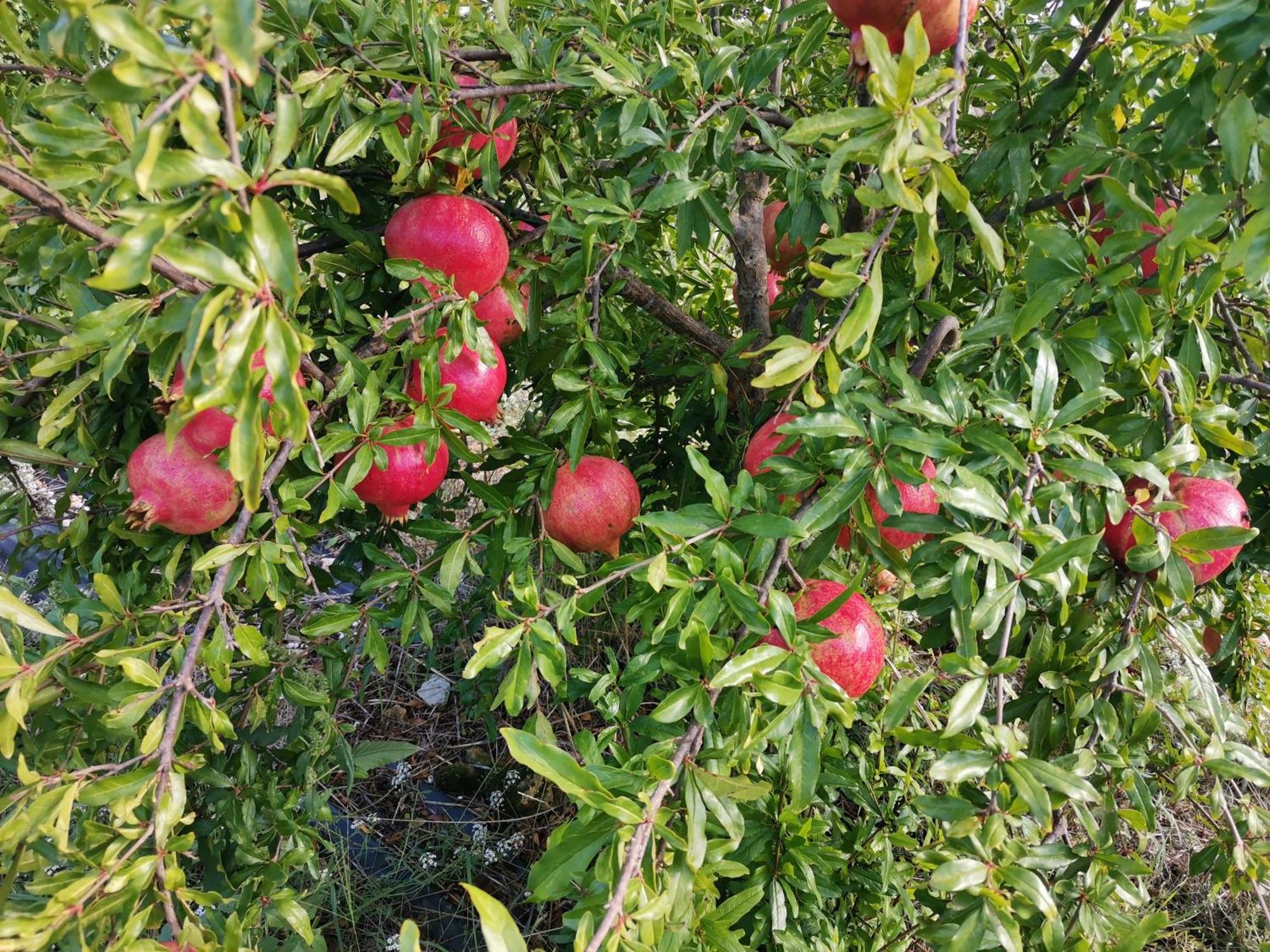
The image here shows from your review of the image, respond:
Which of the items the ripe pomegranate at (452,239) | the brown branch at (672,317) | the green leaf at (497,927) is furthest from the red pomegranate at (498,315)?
the green leaf at (497,927)

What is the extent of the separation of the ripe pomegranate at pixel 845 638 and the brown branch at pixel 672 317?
2.06 feet

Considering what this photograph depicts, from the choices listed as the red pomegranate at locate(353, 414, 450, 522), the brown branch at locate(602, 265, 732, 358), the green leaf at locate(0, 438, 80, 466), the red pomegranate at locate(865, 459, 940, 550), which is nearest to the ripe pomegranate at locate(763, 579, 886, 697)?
the red pomegranate at locate(865, 459, 940, 550)

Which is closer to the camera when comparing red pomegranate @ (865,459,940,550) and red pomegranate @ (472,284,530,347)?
red pomegranate @ (865,459,940,550)

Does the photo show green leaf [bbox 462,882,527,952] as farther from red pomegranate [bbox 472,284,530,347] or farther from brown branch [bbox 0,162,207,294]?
red pomegranate [bbox 472,284,530,347]

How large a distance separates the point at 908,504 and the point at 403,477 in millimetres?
677

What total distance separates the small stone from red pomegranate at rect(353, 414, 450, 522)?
70.7 inches

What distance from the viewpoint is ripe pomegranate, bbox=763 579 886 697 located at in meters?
1.09

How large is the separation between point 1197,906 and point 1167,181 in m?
2.17

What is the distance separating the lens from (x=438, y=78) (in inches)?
42.5

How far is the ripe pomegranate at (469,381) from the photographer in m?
1.22

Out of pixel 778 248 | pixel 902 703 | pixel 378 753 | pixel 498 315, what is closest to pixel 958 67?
pixel 902 703

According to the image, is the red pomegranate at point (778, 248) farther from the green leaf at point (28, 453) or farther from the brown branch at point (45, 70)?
the green leaf at point (28, 453)

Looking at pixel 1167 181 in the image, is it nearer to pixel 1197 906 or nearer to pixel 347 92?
pixel 347 92

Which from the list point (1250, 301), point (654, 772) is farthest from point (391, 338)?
point (1250, 301)
